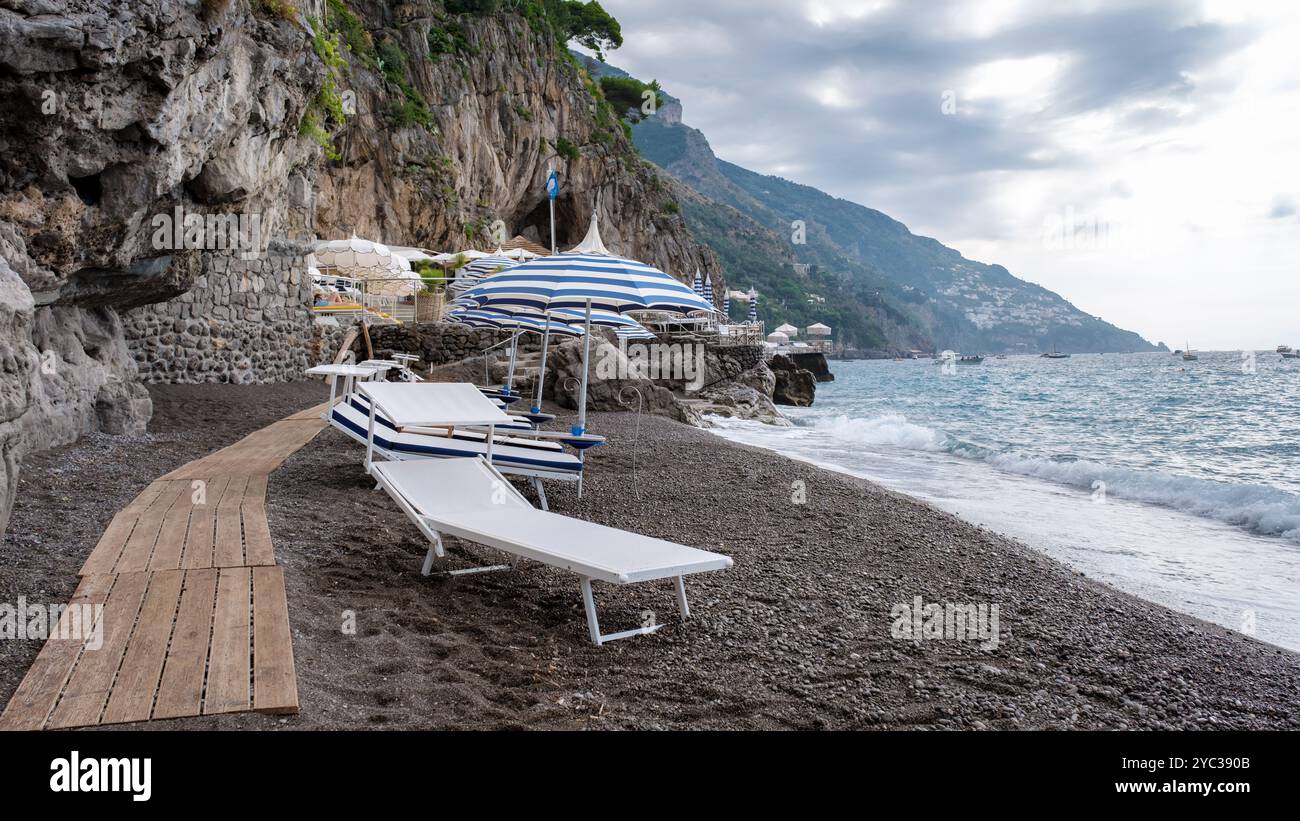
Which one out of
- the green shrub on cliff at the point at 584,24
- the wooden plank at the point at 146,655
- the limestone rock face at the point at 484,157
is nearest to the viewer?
the wooden plank at the point at 146,655

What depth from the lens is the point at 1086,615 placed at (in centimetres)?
477

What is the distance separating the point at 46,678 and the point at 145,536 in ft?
6.81

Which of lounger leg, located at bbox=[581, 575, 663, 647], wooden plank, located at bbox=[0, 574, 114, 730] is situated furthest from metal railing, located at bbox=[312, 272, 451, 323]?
lounger leg, located at bbox=[581, 575, 663, 647]

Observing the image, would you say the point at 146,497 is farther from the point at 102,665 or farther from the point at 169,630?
the point at 102,665

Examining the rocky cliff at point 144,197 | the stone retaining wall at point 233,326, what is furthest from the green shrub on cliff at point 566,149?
the stone retaining wall at point 233,326

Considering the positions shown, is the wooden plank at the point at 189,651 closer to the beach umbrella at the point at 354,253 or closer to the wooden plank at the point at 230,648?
the wooden plank at the point at 230,648

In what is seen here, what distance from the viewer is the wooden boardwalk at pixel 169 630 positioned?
2.67m

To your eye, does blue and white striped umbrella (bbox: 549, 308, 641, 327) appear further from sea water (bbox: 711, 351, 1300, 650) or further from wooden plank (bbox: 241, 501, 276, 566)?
sea water (bbox: 711, 351, 1300, 650)

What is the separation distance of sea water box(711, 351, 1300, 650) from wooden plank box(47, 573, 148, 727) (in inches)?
256

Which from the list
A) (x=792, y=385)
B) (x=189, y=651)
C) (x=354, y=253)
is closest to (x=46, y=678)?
(x=189, y=651)

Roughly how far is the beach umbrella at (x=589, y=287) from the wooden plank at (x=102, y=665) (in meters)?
4.06

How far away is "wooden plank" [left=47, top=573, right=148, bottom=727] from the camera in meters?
2.55

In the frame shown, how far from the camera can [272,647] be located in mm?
3180

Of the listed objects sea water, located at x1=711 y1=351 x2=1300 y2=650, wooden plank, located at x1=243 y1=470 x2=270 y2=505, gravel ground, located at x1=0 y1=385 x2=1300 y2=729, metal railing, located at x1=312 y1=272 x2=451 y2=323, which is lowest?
sea water, located at x1=711 y1=351 x2=1300 y2=650
